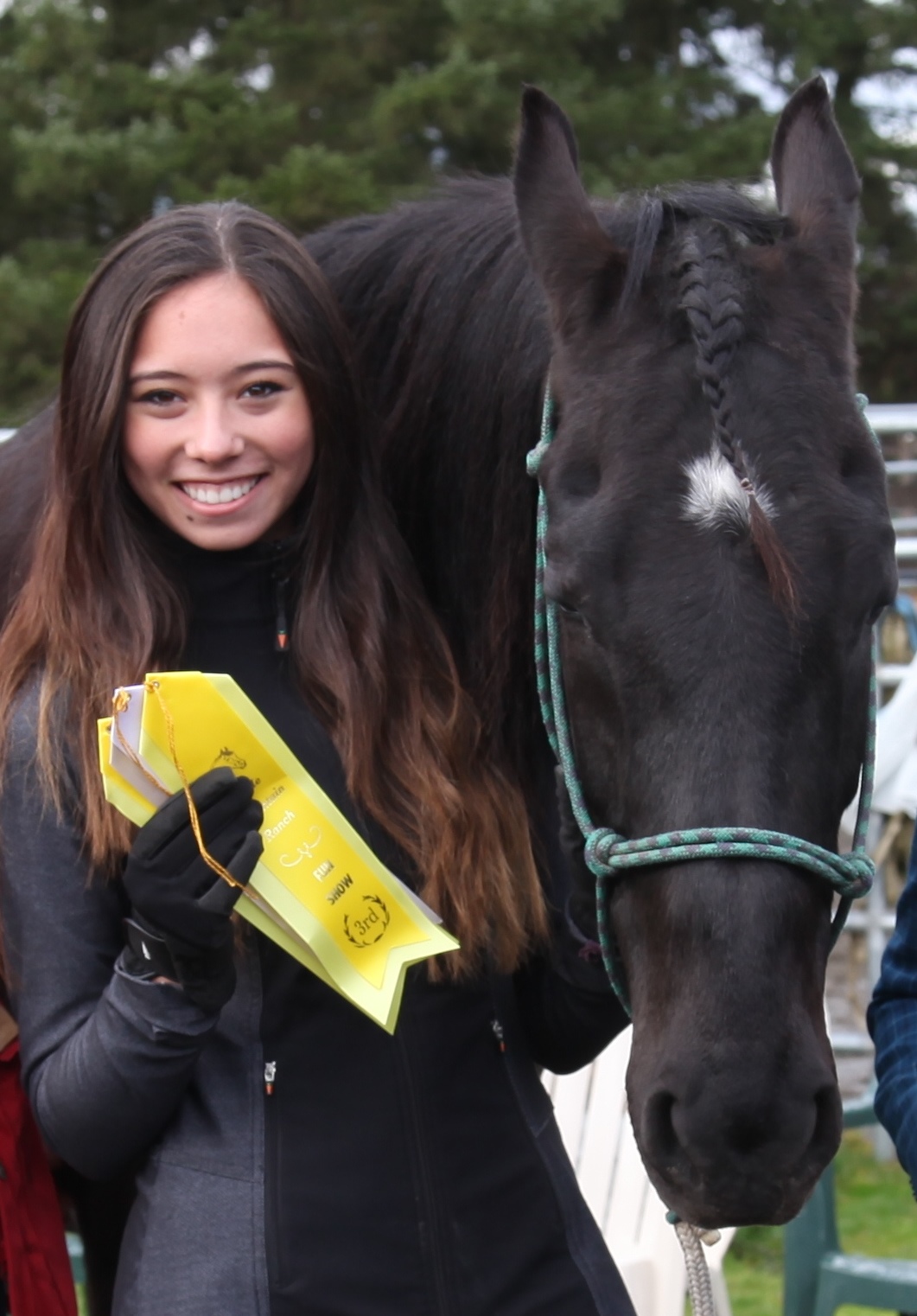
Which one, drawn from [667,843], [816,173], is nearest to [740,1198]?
[667,843]

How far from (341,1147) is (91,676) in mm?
591

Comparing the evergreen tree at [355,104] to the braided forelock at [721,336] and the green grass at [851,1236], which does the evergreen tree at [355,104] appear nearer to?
the green grass at [851,1236]

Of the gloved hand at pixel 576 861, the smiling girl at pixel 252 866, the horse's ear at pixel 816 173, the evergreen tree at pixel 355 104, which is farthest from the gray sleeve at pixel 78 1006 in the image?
the evergreen tree at pixel 355 104

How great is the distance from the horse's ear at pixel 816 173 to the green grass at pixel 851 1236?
11.3ft

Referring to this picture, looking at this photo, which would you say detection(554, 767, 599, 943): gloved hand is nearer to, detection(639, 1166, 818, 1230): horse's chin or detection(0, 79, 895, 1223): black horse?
detection(0, 79, 895, 1223): black horse

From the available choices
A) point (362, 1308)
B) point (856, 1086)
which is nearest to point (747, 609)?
point (362, 1308)

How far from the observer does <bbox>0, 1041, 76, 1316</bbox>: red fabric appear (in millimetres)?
1879

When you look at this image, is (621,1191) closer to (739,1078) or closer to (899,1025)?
(899,1025)

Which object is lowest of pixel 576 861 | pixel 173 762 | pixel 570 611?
pixel 576 861

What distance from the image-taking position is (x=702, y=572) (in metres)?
1.53

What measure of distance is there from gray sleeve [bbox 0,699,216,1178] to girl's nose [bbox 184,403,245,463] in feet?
1.13

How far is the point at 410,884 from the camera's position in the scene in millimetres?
1912

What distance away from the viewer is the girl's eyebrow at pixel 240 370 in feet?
6.01

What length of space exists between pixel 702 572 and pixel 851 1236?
4002 millimetres
